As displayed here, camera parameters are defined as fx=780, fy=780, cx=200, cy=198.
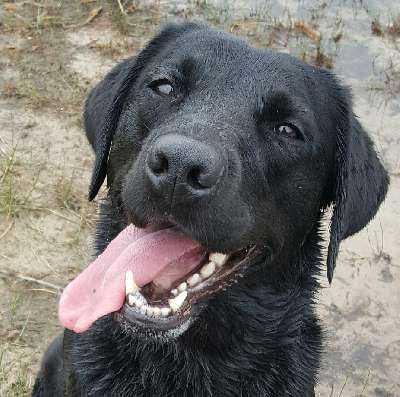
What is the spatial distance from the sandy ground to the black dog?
1071mm

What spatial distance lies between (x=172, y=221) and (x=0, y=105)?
3438 millimetres

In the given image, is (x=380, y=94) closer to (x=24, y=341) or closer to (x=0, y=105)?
(x=0, y=105)

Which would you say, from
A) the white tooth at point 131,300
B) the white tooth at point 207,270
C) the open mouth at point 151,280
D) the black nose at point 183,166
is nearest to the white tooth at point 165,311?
the open mouth at point 151,280

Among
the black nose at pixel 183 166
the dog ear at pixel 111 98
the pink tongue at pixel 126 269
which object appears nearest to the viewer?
the black nose at pixel 183 166

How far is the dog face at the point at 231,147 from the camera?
8.65 feet

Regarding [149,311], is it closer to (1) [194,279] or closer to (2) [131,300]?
(2) [131,300]

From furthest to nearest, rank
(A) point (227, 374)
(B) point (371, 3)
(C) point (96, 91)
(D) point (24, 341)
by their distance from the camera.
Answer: (B) point (371, 3), (D) point (24, 341), (C) point (96, 91), (A) point (227, 374)

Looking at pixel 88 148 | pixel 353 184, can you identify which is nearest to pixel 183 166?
pixel 353 184

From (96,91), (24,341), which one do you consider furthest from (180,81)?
(24,341)

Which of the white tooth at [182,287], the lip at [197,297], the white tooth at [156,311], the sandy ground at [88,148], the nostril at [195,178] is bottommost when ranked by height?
the sandy ground at [88,148]

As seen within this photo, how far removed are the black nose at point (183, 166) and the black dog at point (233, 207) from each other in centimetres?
13

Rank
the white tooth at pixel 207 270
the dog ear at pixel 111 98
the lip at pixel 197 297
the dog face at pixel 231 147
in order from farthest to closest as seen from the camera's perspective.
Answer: the dog ear at pixel 111 98
the white tooth at pixel 207 270
the lip at pixel 197 297
the dog face at pixel 231 147

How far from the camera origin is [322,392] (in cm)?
434

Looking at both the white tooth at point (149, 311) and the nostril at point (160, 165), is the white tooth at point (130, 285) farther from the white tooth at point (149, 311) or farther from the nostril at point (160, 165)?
the nostril at point (160, 165)
